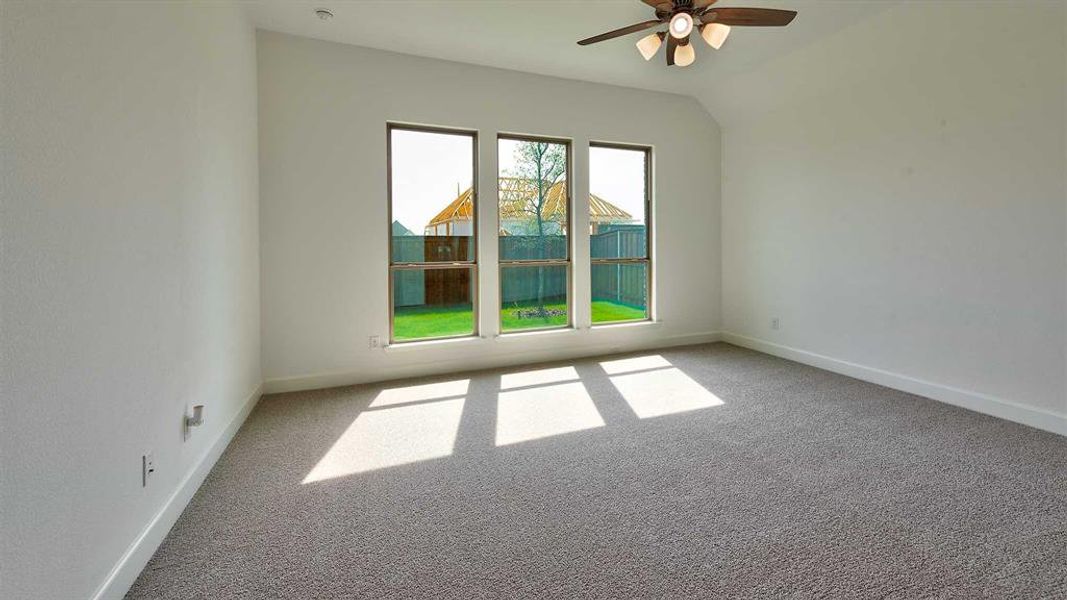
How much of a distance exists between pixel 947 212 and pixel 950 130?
0.58 m

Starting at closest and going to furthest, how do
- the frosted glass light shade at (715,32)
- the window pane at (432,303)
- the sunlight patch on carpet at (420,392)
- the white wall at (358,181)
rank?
1. the frosted glass light shade at (715,32)
2. the sunlight patch on carpet at (420,392)
3. the white wall at (358,181)
4. the window pane at (432,303)

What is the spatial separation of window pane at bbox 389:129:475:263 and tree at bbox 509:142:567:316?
1.84ft

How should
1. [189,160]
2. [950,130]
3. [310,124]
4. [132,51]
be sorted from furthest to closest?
[310,124] < [950,130] < [189,160] < [132,51]

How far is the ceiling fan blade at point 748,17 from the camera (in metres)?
2.70

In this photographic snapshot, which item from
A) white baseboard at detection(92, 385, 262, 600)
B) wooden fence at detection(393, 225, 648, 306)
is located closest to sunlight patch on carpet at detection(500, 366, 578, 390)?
wooden fence at detection(393, 225, 648, 306)

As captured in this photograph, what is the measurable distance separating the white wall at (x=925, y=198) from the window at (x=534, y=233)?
2.07 meters

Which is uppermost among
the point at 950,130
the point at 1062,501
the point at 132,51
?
the point at 950,130

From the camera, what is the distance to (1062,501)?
2.08 m

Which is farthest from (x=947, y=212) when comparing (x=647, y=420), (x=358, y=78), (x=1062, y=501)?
(x=358, y=78)

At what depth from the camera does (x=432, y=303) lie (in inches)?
175

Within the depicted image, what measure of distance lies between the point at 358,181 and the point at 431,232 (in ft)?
2.54

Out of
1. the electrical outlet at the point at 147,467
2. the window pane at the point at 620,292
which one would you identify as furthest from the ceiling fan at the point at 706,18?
the electrical outlet at the point at 147,467

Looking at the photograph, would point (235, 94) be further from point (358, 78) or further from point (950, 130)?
point (950, 130)

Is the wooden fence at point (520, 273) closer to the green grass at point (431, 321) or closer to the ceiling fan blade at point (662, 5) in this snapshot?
the green grass at point (431, 321)
